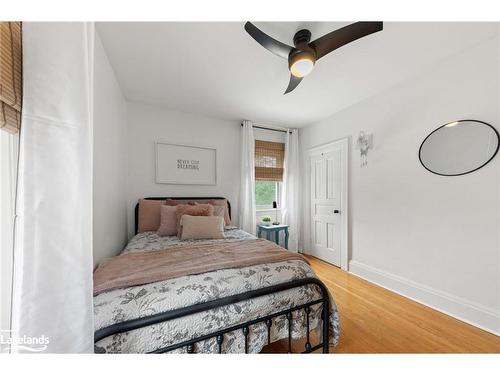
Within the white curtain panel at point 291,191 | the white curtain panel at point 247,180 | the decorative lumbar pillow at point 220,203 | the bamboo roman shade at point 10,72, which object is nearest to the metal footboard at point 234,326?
the bamboo roman shade at point 10,72

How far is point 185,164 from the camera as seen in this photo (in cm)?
303

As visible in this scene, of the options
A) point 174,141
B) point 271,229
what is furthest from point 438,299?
point 174,141

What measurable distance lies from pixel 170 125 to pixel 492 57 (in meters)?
3.54

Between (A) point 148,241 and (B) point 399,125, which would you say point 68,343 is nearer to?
(A) point 148,241

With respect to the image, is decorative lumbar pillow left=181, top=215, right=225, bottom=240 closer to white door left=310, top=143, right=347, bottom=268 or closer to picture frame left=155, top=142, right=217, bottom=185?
picture frame left=155, top=142, right=217, bottom=185

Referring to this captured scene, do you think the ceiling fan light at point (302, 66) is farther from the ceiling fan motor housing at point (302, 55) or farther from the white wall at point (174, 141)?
the white wall at point (174, 141)

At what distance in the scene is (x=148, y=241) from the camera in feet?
6.45

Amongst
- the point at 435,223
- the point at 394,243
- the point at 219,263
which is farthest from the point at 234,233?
the point at 435,223

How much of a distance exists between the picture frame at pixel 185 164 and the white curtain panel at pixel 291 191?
54.8 inches

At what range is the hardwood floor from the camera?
1.46m

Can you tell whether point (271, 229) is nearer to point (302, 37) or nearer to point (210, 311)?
point (210, 311)

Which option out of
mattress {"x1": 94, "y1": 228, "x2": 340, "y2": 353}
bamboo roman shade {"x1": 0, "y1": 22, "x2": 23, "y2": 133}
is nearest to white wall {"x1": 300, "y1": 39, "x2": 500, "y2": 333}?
mattress {"x1": 94, "y1": 228, "x2": 340, "y2": 353}

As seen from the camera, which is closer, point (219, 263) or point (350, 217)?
point (219, 263)

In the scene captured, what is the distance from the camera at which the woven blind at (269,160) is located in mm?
3569
